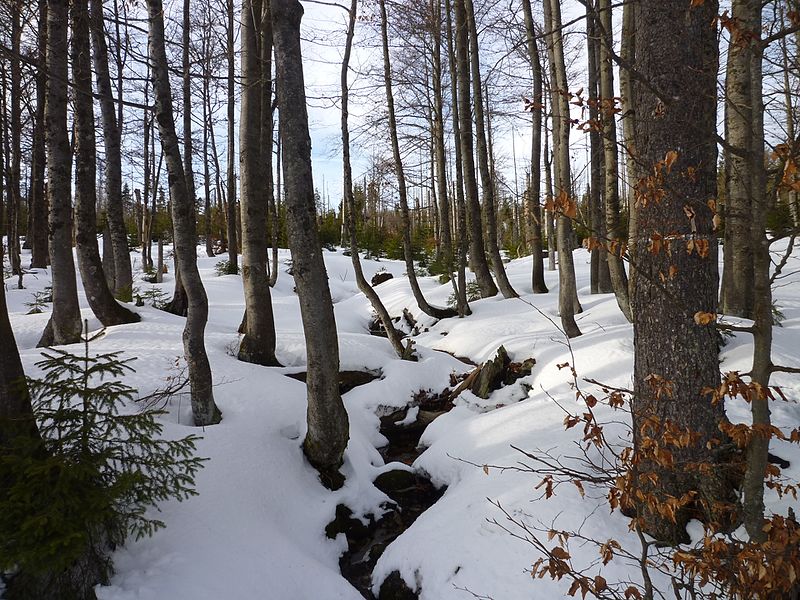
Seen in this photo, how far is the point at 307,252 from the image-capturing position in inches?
166

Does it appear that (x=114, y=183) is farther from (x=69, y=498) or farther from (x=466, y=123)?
(x=69, y=498)

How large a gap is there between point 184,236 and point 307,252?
135 centimetres

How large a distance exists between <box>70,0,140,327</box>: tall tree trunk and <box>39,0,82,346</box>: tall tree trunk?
1.24 feet

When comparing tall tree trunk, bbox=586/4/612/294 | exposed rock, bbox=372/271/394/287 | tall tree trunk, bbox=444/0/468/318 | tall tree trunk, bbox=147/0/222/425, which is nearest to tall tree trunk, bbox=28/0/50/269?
tall tree trunk, bbox=147/0/222/425

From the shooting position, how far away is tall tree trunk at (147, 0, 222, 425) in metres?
4.22

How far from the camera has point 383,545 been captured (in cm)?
415

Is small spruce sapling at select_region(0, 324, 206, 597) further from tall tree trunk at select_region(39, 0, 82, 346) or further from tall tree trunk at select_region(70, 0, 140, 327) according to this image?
tall tree trunk at select_region(70, 0, 140, 327)

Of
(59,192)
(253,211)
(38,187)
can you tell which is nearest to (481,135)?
(253,211)

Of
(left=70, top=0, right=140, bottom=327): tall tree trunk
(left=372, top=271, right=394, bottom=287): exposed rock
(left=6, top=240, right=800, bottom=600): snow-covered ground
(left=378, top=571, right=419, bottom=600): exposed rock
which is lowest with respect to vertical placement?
(left=378, top=571, right=419, bottom=600): exposed rock


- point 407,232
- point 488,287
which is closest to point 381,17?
point 407,232

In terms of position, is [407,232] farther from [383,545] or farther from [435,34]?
[383,545]

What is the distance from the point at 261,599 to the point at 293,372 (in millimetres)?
3753

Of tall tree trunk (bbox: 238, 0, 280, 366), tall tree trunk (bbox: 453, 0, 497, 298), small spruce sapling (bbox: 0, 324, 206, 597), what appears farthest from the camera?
tall tree trunk (bbox: 453, 0, 497, 298)

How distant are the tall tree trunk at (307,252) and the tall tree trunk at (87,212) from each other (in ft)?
14.5
